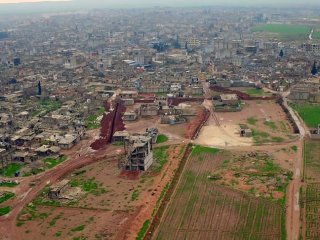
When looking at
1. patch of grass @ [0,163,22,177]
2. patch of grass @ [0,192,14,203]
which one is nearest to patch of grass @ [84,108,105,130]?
patch of grass @ [0,163,22,177]

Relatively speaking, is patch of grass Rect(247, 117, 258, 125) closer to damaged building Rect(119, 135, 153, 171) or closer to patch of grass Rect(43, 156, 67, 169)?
damaged building Rect(119, 135, 153, 171)

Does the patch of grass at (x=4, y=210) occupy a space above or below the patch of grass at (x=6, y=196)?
above

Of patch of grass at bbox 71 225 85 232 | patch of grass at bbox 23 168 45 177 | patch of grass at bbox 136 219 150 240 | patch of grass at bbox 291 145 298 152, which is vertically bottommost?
patch of grass at bbox 291 145 298 152

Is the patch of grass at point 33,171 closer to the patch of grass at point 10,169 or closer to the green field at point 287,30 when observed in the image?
the patch of grass at point 10,169

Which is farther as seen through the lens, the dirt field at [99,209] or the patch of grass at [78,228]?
the patch of grass at [78,228]

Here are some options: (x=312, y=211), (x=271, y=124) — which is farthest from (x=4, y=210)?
(x=271, y=124)

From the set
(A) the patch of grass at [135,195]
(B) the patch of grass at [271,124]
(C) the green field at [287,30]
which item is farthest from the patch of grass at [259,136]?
(C) the green field at [287,30]

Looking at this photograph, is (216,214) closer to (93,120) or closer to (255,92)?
(93,120)
